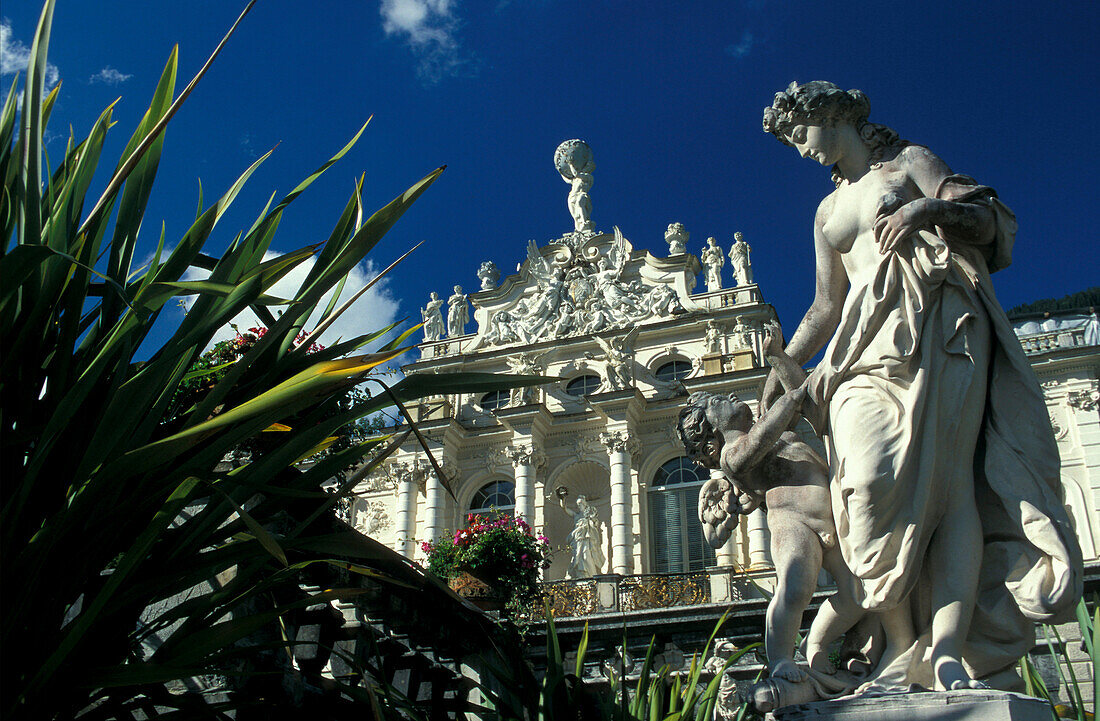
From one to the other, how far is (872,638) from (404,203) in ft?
6.32

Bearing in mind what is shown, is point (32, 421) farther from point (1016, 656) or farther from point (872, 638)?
point (1016, 656)

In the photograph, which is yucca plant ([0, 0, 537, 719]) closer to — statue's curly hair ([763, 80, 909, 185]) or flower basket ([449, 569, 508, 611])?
statue's curly hair ([763, 80, 909, 185])

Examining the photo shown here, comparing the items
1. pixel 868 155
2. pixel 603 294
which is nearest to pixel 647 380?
pixel 603 294

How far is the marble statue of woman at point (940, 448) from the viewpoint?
2.56m

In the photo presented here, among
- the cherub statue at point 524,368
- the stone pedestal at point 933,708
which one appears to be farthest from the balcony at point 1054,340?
the stone pedestal at point 933,708

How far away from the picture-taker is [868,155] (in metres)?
3.29

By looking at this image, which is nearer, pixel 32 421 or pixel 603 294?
pixel 32 421

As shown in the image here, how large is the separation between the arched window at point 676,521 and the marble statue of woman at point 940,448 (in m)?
15.9

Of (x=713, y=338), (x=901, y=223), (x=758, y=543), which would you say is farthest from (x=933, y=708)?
(x=713, y=338)

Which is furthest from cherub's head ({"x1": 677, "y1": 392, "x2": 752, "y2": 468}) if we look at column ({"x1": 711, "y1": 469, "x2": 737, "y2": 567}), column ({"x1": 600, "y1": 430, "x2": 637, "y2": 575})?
column ({"x1": 600, "y1": 430, "x2": 637, "y2": 575})

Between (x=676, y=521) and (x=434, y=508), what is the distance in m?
5.30

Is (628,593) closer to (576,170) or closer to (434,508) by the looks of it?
(434,508)

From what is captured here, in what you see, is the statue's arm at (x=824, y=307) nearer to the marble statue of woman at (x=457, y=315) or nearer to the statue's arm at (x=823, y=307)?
the statue's arm at (x=823, y=307)

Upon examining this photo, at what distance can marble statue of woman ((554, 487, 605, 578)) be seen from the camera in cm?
1831
